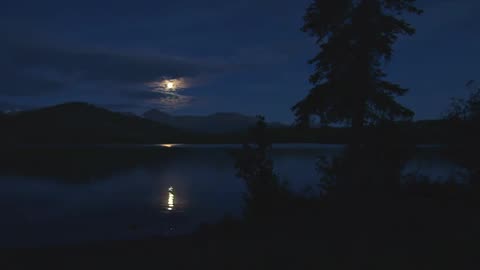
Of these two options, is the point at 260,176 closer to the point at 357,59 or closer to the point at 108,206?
the point at 357,59

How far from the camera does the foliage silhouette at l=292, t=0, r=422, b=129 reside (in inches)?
742

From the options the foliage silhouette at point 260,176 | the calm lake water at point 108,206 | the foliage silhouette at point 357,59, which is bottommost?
the calm lake water at point 108,206

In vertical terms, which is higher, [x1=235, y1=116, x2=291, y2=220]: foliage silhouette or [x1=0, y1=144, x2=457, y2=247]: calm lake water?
[x1=235, y1=116, x2=291, y2=220]: foliage silhouette

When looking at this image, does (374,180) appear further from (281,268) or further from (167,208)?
(167,208)

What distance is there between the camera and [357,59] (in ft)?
63.1

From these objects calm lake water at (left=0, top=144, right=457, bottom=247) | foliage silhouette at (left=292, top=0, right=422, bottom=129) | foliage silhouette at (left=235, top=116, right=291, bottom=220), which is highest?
foliage silhouette at (left=292, top=0, right=422, bottom=129)

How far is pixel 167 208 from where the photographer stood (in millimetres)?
28266

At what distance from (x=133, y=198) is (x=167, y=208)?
22.6 ft

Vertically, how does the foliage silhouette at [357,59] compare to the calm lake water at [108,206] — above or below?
above

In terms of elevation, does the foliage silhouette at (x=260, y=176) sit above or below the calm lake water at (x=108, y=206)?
above

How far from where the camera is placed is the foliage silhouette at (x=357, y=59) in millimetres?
18844

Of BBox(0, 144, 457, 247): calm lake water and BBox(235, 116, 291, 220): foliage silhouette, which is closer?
BBox(235, 116, 291, 220): foliage silhouette

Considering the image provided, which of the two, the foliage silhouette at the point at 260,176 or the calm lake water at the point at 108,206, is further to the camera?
the calm lake water at the point at 108,206

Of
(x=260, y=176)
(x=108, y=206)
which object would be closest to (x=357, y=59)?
(x=260, y=176)
